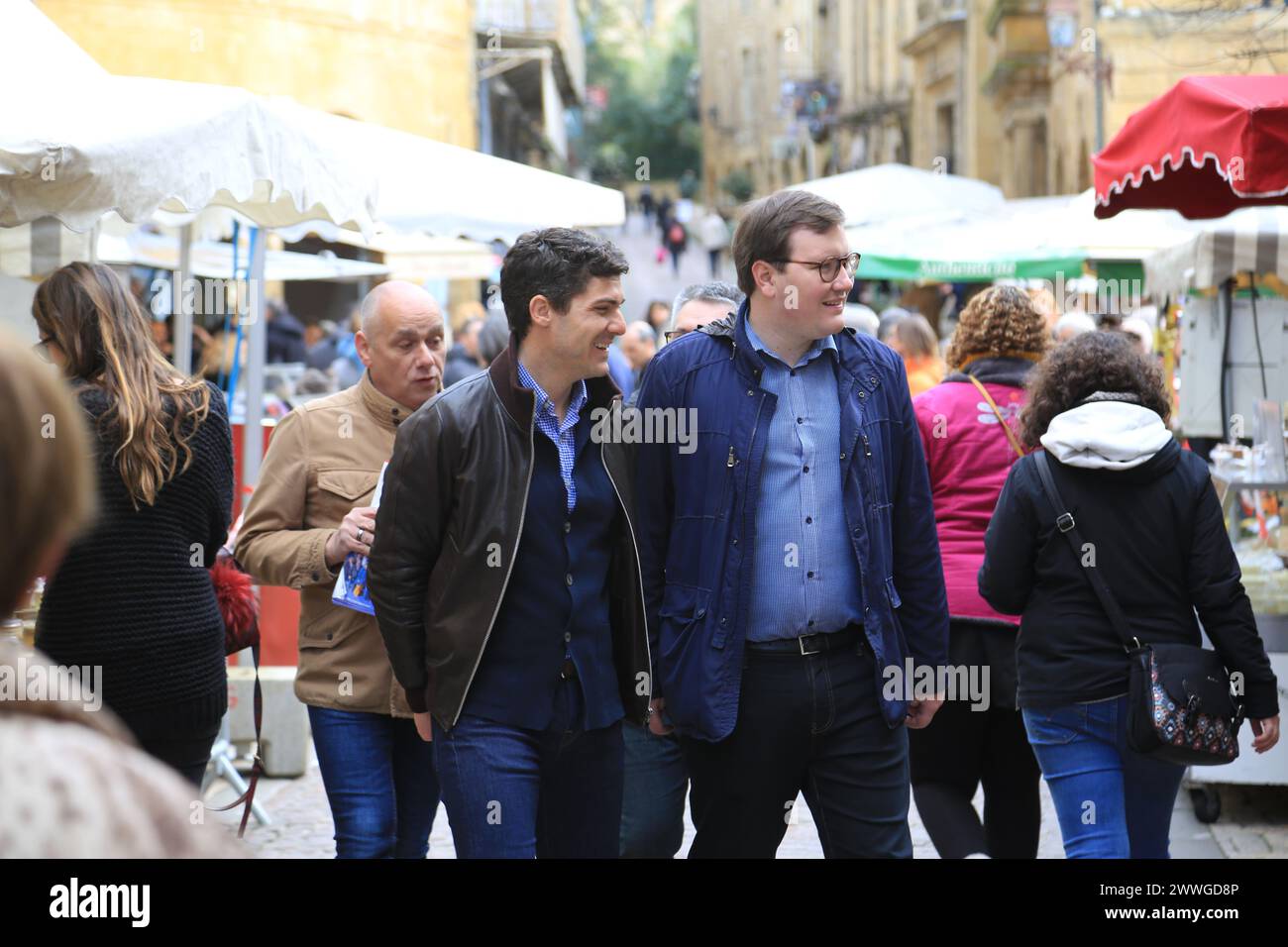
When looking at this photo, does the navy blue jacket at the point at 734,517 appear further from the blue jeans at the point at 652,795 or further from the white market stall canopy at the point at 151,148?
the white market stall canopy at the point at 151,148

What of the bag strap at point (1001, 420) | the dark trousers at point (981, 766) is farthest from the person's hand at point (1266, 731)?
the bag strap at point (1001, 420)

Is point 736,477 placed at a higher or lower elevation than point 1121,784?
higher

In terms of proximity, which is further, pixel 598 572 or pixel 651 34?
pixel 651 34

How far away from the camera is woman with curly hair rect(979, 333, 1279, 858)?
179 inches

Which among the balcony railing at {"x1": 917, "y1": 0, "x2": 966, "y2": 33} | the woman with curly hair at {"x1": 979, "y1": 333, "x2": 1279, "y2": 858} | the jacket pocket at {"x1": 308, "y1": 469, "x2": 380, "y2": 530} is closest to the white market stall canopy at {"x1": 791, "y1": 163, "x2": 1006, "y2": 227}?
the woman with curly hair at {"x1": 979, "y1": 333, "x2": 1279, "y2": 858}

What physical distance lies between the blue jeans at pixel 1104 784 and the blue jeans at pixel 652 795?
3.45 ft

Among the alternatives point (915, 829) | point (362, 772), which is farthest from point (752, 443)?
point (915, 829)

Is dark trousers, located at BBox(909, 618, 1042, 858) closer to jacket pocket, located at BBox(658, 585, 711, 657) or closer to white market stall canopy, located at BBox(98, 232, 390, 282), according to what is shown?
jacket pocket, located at BBox(658, 585, 711, 657)

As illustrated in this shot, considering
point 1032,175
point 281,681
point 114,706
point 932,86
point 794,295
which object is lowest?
point 281,681

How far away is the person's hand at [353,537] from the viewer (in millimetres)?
4359
